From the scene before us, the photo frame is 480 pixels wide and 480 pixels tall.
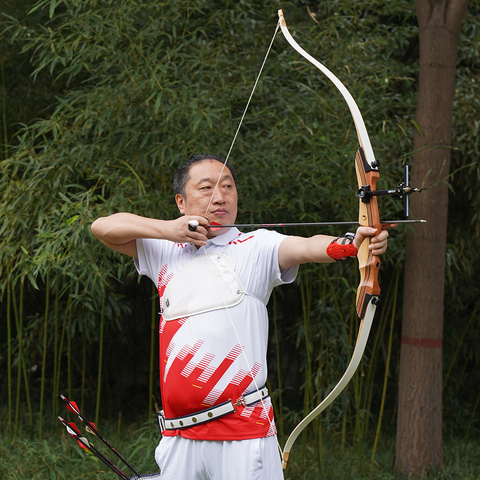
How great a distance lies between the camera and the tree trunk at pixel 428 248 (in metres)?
2.63

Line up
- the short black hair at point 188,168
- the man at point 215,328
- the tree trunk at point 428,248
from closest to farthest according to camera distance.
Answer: the man at point 215,328 < the short black hair at point 188,168 < the tree trunk at point 428,248

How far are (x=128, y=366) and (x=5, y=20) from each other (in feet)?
6.48

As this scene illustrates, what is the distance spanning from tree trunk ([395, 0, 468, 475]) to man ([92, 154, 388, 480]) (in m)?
1.37

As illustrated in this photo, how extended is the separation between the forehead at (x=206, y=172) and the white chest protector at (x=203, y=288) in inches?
6.8

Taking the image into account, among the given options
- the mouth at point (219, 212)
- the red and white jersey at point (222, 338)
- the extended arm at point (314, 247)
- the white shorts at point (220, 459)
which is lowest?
the white shorts at point (220, 459)

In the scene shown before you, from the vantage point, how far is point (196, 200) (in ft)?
4.85

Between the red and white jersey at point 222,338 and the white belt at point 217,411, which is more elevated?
the red and white jersey at point 222,338

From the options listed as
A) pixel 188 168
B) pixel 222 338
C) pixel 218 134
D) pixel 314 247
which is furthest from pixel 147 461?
pixel 314 247

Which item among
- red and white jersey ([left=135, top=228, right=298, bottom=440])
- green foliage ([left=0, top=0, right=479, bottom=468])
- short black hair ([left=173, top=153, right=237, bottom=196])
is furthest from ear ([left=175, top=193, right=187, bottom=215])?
green foliage ([left=0, top=0, right=479, bottom=468])

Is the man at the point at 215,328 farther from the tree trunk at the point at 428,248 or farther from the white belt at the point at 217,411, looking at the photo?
the tree trunk at the point at 428,248

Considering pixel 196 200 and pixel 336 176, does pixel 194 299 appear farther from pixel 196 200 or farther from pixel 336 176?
pixel 336 176

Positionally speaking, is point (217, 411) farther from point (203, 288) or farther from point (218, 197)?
point (218, 197)

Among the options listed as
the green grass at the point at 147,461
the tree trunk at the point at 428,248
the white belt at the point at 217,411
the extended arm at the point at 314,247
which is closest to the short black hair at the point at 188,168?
the extended arm at the point at 314,247

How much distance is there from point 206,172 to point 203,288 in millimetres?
266
